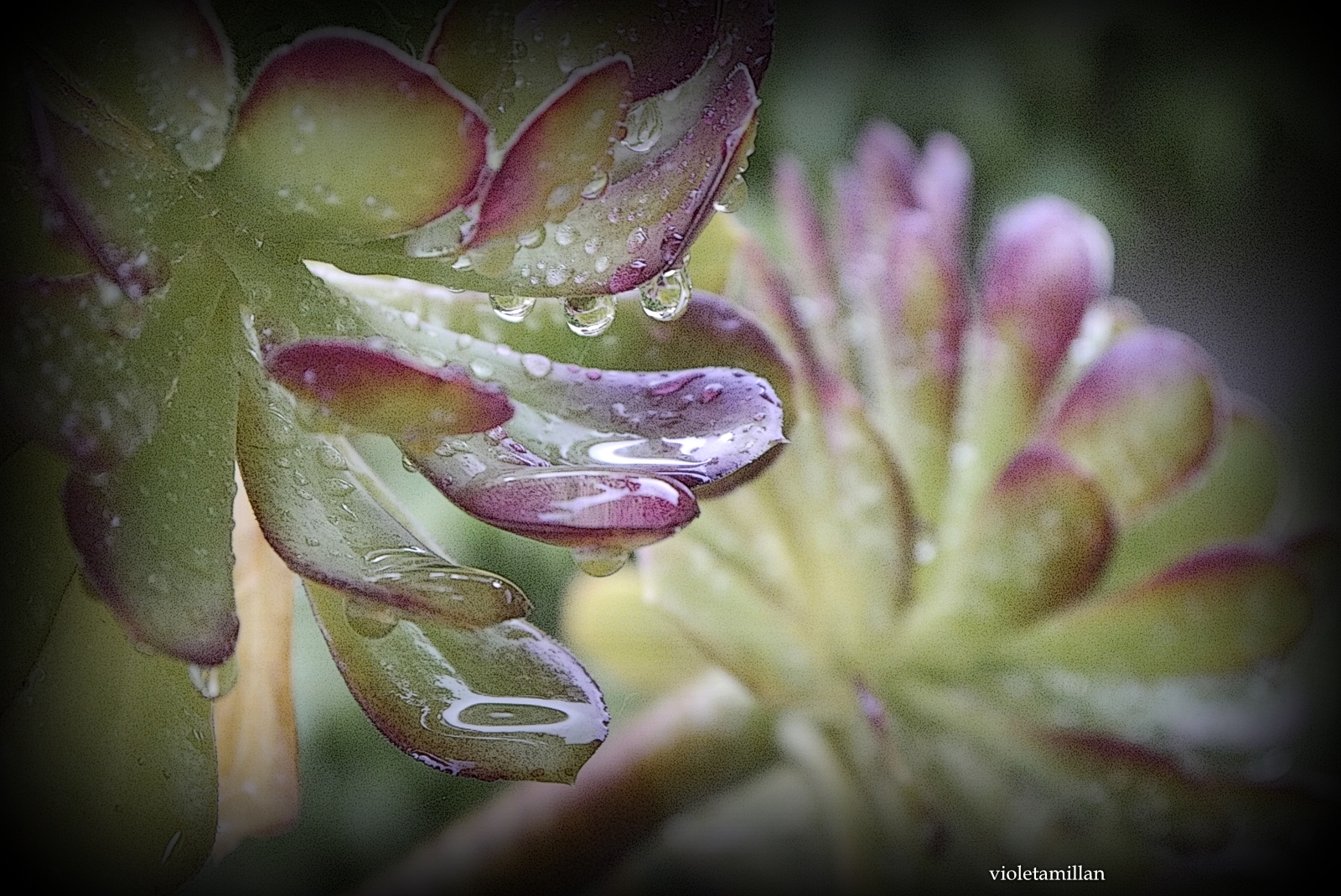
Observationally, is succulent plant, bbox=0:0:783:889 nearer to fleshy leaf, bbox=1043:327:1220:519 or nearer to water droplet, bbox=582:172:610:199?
water droplet, bbox=582:172:610:199

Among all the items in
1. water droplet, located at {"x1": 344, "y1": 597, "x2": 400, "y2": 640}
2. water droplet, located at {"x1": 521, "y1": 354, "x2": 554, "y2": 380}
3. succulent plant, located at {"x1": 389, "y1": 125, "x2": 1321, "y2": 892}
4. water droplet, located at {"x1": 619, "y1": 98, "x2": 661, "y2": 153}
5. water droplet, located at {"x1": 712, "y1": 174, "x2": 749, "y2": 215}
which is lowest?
succulent plant, located at {"x1": 389, "y1": 125, "x2": 1321, "y2": 892}

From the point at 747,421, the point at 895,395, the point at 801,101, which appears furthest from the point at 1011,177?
the point at 747,421

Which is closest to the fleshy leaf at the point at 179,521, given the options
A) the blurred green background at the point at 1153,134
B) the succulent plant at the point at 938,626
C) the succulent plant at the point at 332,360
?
the succulent plant at the point at 332,360

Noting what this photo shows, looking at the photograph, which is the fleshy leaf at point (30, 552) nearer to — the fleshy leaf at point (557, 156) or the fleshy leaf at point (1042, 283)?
the fleshy leaf at point (557, 156)

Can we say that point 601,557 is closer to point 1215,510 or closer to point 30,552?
point 30,552

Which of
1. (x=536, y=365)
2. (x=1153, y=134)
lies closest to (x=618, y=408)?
(x=536, y=365)

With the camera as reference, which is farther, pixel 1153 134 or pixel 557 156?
pixel 1153 134

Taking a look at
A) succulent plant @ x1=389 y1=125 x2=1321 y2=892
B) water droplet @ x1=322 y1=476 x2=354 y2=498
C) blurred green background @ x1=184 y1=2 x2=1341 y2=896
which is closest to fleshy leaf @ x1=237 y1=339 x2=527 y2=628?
water droplet @ x1=322 y1=476 x2=354 y2=498
